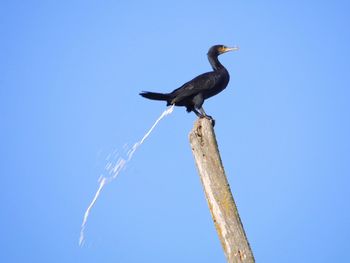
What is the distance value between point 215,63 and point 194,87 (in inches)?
61.4

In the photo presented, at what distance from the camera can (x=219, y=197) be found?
4660 mm

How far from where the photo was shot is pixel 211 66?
9.92 metres

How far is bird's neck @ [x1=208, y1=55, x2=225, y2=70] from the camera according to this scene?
31.6 feet

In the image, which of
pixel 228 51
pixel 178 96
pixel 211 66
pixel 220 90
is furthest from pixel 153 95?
pixel 228 51

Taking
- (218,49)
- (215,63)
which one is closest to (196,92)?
(215,63)

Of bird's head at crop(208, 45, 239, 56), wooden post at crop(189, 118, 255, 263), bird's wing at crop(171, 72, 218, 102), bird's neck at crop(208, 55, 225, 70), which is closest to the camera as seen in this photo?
wooden post at crop(189, 118, 255, 263)

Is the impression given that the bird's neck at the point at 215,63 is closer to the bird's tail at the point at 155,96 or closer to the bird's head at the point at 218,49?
the bird's head at the point at 218,49

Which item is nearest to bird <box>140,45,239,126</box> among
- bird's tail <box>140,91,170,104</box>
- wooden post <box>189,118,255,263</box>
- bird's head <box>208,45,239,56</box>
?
bird's tail <box>140,91,170,104</box>

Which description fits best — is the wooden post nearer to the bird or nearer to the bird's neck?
the bird

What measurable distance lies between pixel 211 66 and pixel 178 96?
172cm

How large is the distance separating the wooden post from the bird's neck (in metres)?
4.58

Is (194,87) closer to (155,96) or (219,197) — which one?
(155,96)

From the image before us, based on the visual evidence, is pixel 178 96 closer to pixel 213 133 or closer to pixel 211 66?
pixel 211 66

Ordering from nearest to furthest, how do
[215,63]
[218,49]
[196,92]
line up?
[196,92] → [215,63] → [218,49]
